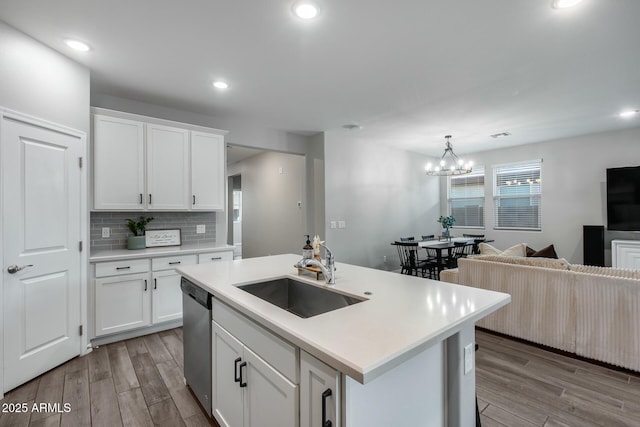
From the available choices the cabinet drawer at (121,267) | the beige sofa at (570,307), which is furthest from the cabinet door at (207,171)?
the beige sofa at (570,307)

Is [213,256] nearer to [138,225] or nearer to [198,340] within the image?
[138,225]

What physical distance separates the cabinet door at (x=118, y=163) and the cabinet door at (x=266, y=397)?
8.64ft

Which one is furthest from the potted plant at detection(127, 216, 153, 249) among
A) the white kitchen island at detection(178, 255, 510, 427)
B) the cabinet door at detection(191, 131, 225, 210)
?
the white kitchen island at detection(178, 255, 510, 427)

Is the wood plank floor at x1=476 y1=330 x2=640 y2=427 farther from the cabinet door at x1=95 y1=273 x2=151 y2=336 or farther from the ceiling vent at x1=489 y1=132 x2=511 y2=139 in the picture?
the ceiling vent at x1=489 y1=132 x2=511 y2=139

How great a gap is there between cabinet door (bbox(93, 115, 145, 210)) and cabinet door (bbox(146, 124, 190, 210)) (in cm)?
9

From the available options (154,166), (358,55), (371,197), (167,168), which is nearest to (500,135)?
(371,197)

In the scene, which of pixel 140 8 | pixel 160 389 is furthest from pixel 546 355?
pixel 140 8

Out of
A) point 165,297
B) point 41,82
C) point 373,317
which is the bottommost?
point 165,297

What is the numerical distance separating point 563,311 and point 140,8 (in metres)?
4.11

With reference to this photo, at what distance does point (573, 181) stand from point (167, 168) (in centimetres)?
681

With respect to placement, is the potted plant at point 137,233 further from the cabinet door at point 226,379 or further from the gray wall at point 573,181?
the gray wall at point 573,181

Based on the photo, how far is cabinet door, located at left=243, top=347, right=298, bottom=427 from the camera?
1146mm

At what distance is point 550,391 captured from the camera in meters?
2.20

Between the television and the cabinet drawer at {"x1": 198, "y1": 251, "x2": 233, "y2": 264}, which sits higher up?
the television
